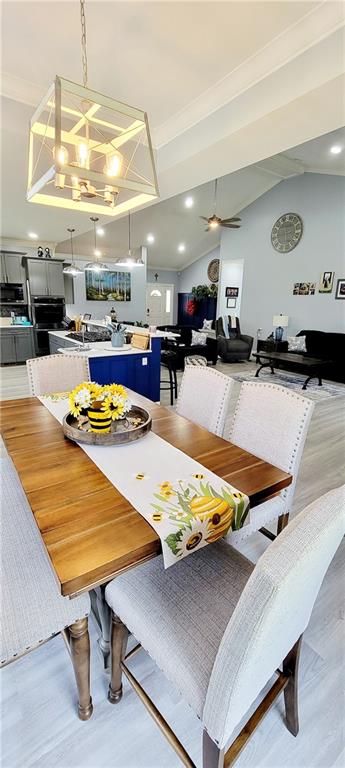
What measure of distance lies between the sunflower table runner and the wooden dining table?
4cm

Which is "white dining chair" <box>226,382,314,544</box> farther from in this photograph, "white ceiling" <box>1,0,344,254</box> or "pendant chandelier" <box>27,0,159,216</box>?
"white ceiling" <box>1,0,344,254</box>

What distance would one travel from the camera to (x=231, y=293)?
9.42m

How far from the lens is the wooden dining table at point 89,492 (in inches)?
34.8

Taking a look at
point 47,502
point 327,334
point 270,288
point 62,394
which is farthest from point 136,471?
point 270,288

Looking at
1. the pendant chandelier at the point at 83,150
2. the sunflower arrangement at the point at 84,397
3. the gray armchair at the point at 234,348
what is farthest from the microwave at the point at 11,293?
the sunflower arrangement at the point at 84,397

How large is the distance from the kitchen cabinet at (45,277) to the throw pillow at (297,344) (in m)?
5.29

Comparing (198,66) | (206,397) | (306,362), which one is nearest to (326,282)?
(306,362)

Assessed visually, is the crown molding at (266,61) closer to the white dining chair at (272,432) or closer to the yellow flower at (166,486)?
the white dining chair at (272,432)

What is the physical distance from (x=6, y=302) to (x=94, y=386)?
705 centimetres

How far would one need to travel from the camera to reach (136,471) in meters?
1.30

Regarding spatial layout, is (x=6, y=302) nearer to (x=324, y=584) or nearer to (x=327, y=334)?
(x=327, y=334)

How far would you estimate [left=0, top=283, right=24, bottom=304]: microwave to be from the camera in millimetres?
7453

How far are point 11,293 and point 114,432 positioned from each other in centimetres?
727

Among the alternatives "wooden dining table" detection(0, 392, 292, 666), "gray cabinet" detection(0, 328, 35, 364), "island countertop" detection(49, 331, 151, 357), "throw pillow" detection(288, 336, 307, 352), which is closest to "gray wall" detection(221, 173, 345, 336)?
"throw pillow" detection(288, 336, 307, 352)
